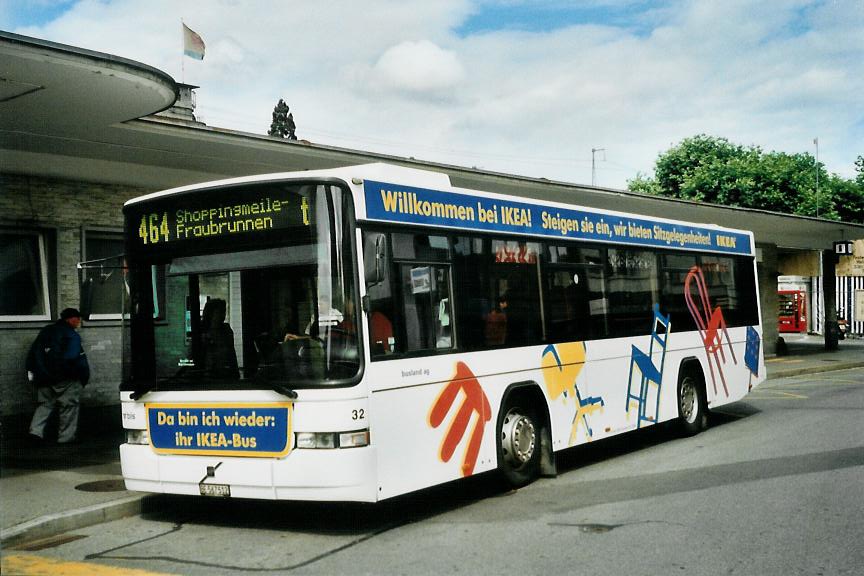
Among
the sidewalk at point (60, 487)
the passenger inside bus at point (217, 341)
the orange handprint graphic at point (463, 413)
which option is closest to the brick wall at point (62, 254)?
the sidewalk at point (60, 487)

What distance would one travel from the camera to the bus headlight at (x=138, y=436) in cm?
801

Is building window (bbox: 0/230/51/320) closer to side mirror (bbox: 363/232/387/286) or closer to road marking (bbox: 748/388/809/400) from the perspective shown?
side mirror (bbox: 363/232/387/286)

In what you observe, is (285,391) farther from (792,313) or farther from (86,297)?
(792,313)

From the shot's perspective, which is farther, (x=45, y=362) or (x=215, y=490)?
(x=45, y=362)

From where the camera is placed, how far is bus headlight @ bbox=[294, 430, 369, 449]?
7160 mm

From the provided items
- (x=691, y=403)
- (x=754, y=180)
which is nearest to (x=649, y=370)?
(x=691, y=403)

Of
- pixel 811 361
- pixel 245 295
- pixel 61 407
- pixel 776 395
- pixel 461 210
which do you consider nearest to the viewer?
pixel 245 295

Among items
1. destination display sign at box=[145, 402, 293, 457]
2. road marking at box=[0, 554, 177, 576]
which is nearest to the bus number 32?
destination display sign at box=[145, 402, 293, 457]

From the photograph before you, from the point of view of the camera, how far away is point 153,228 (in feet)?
26.6

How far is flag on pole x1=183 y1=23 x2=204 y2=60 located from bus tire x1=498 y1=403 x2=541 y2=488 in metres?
12.0

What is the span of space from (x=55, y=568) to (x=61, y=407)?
6.28m

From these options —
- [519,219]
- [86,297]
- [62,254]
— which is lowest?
[86,297]

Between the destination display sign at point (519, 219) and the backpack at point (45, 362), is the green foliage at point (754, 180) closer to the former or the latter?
the destination display sign at point (519, 219)

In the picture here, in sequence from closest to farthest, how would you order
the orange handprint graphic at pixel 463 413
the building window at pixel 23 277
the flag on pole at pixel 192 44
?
1. the orange handprint graphic at pixel 463 413
2. the building window at pixel 23 277
3. the flag on pole at pixel 192 44
